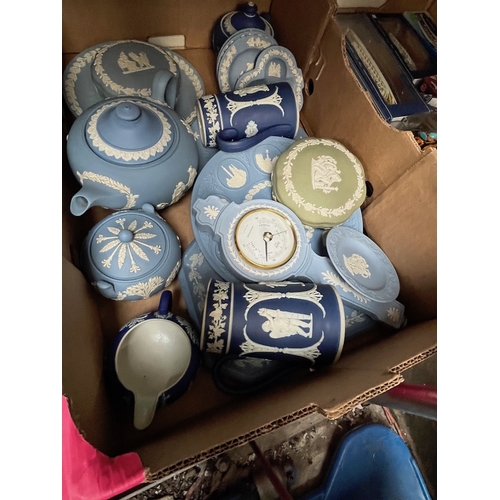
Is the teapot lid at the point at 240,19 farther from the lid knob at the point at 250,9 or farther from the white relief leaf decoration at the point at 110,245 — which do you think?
the white relief leaf decoration at the point at 110,245

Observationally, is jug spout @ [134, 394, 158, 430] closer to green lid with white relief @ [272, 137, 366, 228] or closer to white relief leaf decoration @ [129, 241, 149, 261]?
white relief leaf decoration @ [129, 241, 149, 261]

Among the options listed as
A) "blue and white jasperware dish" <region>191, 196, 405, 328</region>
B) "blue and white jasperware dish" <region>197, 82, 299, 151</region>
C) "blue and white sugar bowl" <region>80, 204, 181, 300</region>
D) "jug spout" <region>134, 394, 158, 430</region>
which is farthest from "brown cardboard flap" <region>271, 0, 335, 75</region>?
"jug spout" <region>134, 394, 158, 430</region>

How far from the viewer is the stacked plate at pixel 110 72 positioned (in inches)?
33.9

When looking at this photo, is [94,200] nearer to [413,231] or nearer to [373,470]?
[413,231]

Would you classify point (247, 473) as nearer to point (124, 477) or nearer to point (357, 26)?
point (124, 477)

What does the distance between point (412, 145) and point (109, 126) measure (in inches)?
22.0

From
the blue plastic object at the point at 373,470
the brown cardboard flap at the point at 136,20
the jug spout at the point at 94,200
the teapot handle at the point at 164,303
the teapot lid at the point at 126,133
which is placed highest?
the brown cardboard flap at the point at 136,20

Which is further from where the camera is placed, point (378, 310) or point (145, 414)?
point (378, 310)

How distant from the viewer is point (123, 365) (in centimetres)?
70

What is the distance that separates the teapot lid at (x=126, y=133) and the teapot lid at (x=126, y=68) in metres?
0.17

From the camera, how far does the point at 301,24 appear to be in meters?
1.02

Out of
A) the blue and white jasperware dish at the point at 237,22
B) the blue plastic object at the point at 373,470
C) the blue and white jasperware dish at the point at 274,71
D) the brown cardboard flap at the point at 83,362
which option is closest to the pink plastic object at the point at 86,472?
the brown cardboard flap at the point at 83,362

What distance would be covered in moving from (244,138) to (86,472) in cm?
70

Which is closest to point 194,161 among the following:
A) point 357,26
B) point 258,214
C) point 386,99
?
point 258,214
